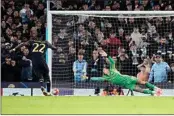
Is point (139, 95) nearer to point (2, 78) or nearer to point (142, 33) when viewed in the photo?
point (142, 33)

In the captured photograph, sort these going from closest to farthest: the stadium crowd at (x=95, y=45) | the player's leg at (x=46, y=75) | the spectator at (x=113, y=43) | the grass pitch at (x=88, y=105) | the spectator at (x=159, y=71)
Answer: the grass pitch at (x=88, y=105) → the player's leg at (x=46, y=75) → the spectator at (x=159, y=71) → the stadium crowd at (x=95, y=45) → the spectator at (x=113, y=43)

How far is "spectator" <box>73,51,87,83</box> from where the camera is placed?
509 inches

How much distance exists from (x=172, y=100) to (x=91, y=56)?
312 centimetres

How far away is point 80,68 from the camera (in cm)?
1312

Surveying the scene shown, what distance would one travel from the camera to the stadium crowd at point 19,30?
1295 cm

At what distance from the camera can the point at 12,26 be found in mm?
14719

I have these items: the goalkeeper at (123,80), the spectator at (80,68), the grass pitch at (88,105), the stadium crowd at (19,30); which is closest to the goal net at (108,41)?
the spectator at (80,68)

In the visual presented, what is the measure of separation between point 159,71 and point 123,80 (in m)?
0.96

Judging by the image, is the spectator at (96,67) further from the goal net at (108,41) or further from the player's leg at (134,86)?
the player's leg at (134,86)

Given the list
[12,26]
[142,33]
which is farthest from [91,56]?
[12,26]

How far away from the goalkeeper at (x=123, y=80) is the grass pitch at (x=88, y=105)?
91cm

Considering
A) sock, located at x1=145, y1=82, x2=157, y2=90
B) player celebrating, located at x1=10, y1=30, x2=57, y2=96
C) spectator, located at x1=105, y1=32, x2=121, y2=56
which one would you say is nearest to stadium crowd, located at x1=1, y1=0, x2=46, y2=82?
player celebrating, located at x1=10, y1=30, x2=57, y2=96

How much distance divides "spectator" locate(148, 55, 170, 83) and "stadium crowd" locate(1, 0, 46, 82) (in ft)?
9.95

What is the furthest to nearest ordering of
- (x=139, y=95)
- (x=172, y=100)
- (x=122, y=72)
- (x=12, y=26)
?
(x=12, y=26) < (x=122, y=72) < (x=139, y=95) < (x=172, y=100)
